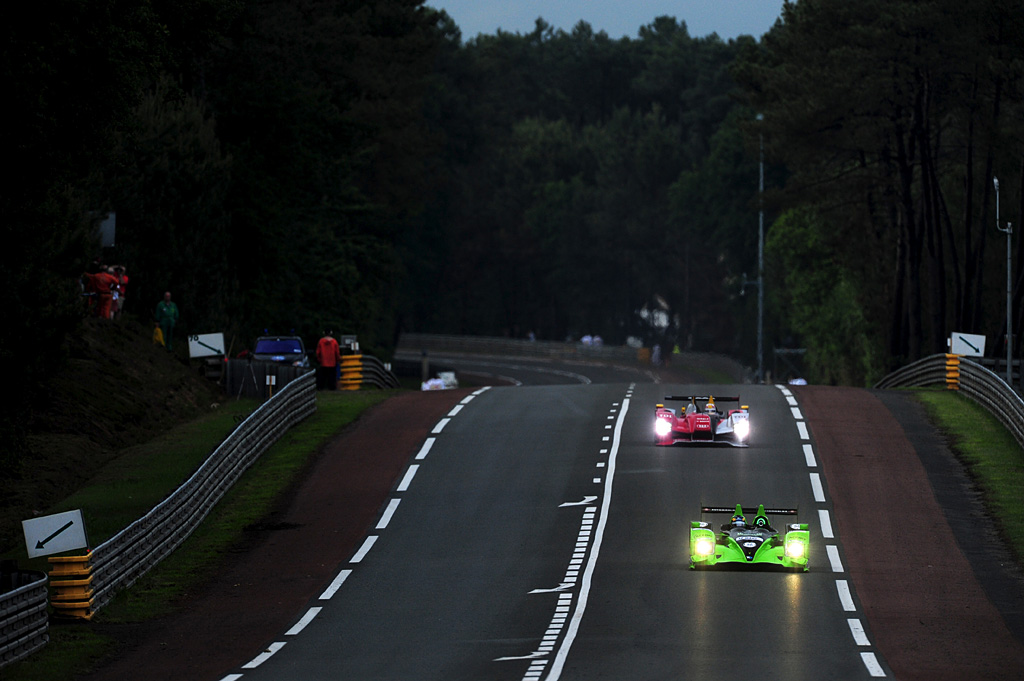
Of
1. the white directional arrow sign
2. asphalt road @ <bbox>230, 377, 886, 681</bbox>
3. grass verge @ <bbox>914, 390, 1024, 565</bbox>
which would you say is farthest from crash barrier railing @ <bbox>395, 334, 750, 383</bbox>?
the white directional arrow sign

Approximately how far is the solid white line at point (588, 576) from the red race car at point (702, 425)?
1216 mm

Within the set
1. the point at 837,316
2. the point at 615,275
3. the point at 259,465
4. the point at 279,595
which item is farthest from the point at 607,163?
the point at 279,595

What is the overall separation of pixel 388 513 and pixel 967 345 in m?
21.0

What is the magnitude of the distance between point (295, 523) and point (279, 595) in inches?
231

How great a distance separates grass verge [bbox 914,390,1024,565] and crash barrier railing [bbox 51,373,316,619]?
46.3 ft

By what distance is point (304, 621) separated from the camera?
22.0 metres

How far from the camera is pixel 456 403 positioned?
4384 cm

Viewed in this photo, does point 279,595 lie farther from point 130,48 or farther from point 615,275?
point 615,275

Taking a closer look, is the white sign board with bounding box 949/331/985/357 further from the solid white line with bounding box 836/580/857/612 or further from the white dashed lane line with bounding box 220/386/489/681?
the solid white line with bounding box 836/580/857/612

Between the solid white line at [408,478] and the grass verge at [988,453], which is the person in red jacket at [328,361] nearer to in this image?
the solid white line at [408,478]

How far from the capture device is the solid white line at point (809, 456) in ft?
110

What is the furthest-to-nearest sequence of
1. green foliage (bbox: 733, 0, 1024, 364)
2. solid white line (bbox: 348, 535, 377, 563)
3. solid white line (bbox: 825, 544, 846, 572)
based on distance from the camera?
green foliage (bbox: 733, 0, 1024, 364)
solid white line (bbox: 348, 535, 377, 563)
solid white line (bbox: 825, 544, 846, 572)

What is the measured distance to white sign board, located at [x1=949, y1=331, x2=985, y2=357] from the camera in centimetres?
4434

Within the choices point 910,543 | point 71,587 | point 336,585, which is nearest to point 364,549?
point 336,585
